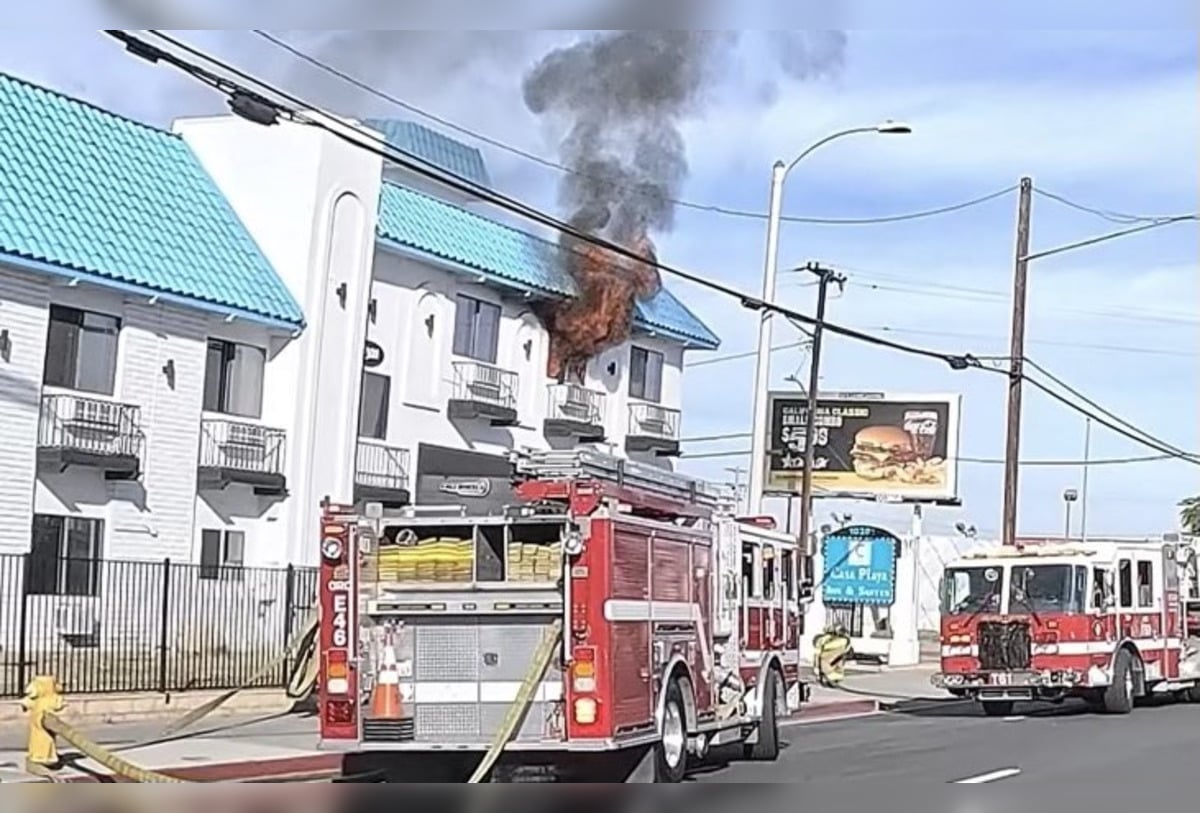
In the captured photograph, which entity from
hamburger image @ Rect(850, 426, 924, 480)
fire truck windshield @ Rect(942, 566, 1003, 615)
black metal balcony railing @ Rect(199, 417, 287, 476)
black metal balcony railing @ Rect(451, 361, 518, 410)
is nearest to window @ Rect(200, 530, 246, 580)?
black metal balcony railing @ Rect(199, 417, 287, 476)

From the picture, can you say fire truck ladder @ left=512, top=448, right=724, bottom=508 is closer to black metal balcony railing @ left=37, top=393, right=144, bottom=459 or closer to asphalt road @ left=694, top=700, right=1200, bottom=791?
asphalt road @ left=694, top=700, right=1200, bottom=791

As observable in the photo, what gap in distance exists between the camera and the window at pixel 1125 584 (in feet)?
91.0

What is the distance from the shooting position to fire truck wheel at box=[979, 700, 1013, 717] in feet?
94.1

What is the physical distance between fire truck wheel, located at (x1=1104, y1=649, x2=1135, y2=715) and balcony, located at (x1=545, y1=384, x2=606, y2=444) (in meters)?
15.9

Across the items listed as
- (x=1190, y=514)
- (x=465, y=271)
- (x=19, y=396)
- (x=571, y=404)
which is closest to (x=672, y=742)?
(x=19, y=396)

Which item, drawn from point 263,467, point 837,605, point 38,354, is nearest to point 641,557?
point 38,354

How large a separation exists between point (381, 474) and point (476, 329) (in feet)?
15.8

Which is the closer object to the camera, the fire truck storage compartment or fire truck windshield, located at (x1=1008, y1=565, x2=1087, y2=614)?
the fire truck storage compartment

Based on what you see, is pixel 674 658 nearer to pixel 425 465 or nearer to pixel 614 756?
pixel 614 756

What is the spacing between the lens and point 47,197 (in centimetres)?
2845

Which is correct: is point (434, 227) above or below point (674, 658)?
above

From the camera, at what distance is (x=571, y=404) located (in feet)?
135

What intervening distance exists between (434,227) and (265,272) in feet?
21.3

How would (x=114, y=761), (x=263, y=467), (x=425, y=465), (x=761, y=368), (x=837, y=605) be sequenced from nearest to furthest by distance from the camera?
1. (x=114, y=761)
2. (x=761, y=368)
3. (x=263, y=467)
4. (x=425, y=465)
5. (x=837, y=605)
